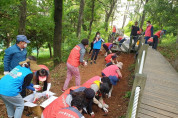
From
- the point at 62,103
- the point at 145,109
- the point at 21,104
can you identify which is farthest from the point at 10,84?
the point at 145,109

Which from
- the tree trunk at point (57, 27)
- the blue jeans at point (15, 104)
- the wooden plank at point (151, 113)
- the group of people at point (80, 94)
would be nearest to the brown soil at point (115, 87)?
the group of people at point (80, 94)

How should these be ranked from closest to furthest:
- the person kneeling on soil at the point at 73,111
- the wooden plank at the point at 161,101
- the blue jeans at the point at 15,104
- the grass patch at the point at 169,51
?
1. the person kneeling on soil at the point at 73,111
2. the blue jeans at the point at 15,104
3. the wooden plank at the point at 161,101
4. the grass patch at the point at 169,51

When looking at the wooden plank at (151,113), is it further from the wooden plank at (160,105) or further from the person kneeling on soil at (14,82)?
the person kneeling on soil at (14,82)

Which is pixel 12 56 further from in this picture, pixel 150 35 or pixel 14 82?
pixel 150 35

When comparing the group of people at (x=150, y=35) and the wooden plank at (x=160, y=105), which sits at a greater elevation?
the group of people at (x=150, y=35)

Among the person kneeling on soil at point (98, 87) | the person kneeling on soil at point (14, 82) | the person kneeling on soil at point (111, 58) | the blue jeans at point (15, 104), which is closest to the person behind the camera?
the person kneeling on soil at point (14, 82)

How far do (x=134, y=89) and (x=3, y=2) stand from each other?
6.79 metres

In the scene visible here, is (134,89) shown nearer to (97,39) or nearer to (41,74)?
(41,74)

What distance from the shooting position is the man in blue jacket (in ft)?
10.8

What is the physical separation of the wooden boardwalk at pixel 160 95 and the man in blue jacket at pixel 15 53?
3286 millimetres

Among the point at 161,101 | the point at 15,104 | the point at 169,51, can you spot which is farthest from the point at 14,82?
the point at 169,51

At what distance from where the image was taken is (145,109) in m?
2.96

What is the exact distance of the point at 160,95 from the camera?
348 centimetres

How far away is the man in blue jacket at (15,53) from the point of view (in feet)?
10.8
